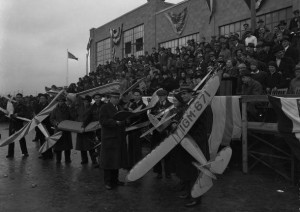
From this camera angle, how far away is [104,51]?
1417 inches

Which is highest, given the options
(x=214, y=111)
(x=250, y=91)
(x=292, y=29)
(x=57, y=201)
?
(x=292, y=29)

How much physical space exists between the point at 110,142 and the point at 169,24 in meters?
19.8

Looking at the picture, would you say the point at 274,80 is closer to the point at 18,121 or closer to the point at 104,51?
the point at 18,121

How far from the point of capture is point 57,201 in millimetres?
5383

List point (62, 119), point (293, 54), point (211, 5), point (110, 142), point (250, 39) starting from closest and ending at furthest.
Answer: point (110, 142)
point (293, 54)
point (62, 119)
point (250, 39)
point (211, 5)

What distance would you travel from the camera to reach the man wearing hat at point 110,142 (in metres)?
6.07

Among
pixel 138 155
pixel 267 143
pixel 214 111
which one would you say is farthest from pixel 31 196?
pixel 267 143

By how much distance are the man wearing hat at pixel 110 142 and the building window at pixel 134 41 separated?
22760 millimetres

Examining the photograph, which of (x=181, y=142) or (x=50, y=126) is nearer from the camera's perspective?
(x=181, y=142)

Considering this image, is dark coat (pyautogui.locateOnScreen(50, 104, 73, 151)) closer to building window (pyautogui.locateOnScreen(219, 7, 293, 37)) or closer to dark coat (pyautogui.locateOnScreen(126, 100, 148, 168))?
dark coat (pyautogui.locateOnScreen(126, 100, 148, 168))

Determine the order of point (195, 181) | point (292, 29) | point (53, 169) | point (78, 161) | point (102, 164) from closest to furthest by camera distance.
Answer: point (195, 181) < point (102, 164) < point (53, 169) < point (78, 161) < point (292, 29)

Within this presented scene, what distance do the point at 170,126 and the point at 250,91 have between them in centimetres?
261

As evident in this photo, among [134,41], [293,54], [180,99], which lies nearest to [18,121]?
[180,99]

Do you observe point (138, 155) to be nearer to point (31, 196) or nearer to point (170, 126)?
point (170, 126)
